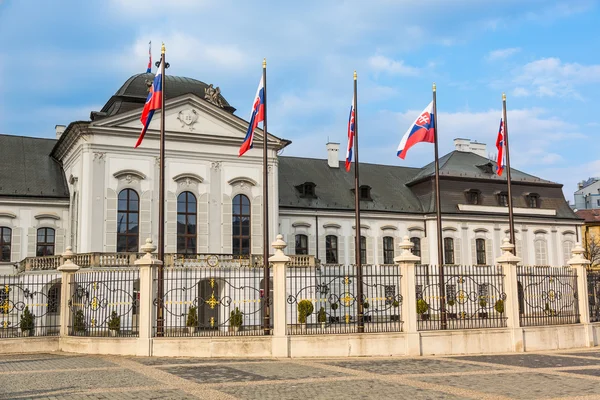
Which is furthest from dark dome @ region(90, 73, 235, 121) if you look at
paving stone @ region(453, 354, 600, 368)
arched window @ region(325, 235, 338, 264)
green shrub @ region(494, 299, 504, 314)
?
paving stone @ region(453, 354, 600, 368)

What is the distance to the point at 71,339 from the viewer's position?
17.4 m

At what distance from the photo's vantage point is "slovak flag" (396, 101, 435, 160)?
21938mm

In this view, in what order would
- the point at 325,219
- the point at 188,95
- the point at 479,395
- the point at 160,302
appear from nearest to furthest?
1. the point at 479,395
2. the point at 160,302
3. the point at 188,95
4. the point at 325,219

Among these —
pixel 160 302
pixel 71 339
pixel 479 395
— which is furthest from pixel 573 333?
pixel 71 339

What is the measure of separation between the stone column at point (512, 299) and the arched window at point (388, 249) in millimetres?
22516

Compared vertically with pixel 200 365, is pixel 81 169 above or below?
above

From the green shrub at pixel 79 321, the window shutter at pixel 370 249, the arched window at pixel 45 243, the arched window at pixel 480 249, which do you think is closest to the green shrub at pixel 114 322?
the green shrub at pixel 79 321

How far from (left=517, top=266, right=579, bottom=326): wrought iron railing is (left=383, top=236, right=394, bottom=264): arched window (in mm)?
21516

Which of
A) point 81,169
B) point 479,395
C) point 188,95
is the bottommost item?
point 479,395

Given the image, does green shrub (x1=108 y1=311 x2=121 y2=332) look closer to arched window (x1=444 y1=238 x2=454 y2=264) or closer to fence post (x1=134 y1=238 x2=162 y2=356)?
fence post (x1=134 y1=238 x2=162 y2=356)

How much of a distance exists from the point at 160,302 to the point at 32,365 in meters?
3.57

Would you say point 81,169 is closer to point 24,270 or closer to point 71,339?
point 24,270

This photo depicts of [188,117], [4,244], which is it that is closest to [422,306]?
[188,117]

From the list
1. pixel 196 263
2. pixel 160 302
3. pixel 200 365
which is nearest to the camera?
pixel 200 365
